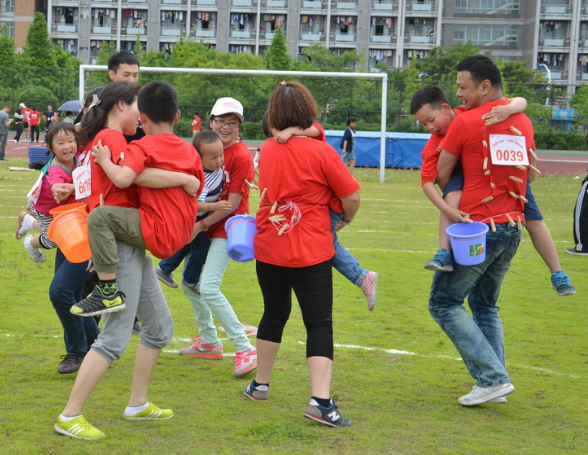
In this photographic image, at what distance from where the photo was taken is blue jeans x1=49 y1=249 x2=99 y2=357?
17.3 feet

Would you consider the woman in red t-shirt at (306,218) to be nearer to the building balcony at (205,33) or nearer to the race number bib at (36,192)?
the race number bib at (36,192)

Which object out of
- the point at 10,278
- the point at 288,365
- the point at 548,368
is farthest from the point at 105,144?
the point at 10,278

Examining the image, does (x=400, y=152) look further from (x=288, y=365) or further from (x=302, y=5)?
(x=302, y=5)

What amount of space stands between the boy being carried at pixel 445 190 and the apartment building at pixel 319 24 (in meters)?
72.6

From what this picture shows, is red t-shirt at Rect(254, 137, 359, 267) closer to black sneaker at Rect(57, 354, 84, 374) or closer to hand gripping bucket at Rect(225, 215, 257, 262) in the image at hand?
hand gripping bucket at Rect(225, 215, 257, 262)

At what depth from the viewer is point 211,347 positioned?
6.11 meters

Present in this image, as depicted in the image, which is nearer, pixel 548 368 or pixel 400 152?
pixel 548 368

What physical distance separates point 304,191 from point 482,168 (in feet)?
3.55

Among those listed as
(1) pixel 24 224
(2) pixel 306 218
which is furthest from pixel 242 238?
(1) pixel 24 224

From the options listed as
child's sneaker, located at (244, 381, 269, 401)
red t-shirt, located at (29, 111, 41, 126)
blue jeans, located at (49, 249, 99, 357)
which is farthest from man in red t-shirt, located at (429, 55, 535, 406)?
red t-shirt, located at (29, 111, 41, 126)

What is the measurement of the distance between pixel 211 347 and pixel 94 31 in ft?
261

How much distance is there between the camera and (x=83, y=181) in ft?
14.7

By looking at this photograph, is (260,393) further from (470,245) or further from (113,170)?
(113,170)

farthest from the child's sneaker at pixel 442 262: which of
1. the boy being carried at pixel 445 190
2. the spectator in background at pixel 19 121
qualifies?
the spectator in background at pixel 19 121
